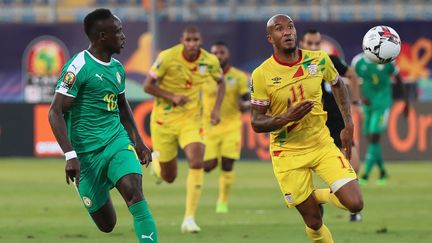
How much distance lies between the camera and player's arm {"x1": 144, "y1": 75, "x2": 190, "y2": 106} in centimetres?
1457

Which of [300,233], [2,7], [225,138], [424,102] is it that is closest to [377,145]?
[225,138]

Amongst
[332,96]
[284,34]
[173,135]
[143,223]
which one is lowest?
[173,135]

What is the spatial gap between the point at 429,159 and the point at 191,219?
1539 centimetres

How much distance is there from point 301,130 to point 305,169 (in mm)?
364

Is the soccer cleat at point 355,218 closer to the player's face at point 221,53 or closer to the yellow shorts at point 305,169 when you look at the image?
the player's face at point 221,53

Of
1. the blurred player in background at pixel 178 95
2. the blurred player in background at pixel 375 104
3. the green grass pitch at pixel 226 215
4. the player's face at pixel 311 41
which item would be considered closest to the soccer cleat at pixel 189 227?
the green grass pitch at pixel 226 215

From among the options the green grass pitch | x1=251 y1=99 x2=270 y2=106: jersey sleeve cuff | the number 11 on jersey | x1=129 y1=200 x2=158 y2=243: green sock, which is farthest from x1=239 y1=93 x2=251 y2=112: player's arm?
x1=129 y1=200 x2=158 y2=243: green sock

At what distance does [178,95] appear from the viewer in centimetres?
1476

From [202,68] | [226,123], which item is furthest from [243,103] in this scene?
[202,68]

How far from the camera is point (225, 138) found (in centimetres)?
1792

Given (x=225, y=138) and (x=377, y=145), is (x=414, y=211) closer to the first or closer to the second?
(x=225, y=138)

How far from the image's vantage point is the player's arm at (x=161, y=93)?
14570mm

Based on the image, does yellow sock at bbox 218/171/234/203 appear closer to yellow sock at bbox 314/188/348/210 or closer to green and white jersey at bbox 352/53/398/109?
green and white jersey at bbox 352/53/398/109

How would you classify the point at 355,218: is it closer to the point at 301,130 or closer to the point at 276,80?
the point at 301,130
